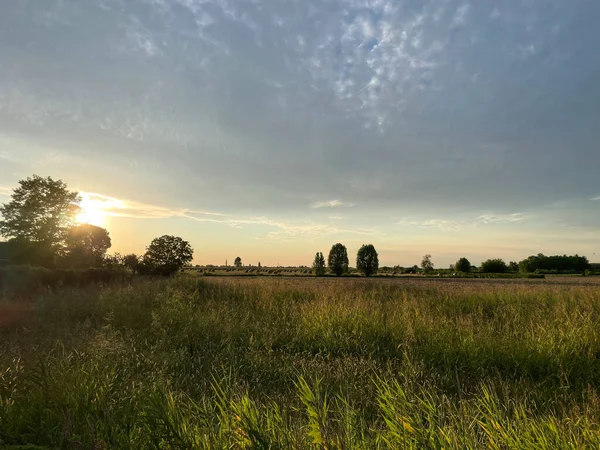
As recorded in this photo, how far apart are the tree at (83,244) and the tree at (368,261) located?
58759 millimetres

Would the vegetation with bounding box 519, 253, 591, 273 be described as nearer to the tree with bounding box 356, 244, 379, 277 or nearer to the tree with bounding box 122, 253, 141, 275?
the tree with bounding box 356, 244, 379, 277

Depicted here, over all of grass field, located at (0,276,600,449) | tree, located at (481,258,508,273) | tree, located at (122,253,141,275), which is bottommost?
grass field, located at (0,276,600,449)

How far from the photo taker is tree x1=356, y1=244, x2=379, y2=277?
85.0 m

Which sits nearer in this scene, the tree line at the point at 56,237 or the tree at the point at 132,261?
the tree at the point at 132,261

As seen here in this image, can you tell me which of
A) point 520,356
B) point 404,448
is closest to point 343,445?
point 404,448

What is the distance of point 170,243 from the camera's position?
47125 mm

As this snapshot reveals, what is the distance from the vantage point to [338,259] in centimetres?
8431

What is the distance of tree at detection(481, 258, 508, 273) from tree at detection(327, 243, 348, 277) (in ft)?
117

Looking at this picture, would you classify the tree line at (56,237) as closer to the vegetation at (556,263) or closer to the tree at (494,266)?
the tree at (494,266)

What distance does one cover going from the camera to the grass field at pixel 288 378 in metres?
2.34

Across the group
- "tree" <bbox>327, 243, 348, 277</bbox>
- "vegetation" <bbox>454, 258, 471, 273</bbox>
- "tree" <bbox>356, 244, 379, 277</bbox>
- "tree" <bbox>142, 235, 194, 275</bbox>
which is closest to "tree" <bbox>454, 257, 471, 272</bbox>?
"vegetation" <bbox>454, 258, 471, 273</bbox>

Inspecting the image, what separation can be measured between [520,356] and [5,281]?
19.6 m

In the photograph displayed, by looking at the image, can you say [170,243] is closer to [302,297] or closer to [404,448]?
[302,297]

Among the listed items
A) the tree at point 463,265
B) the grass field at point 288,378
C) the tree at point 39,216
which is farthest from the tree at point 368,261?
the grass field at point 288,378
